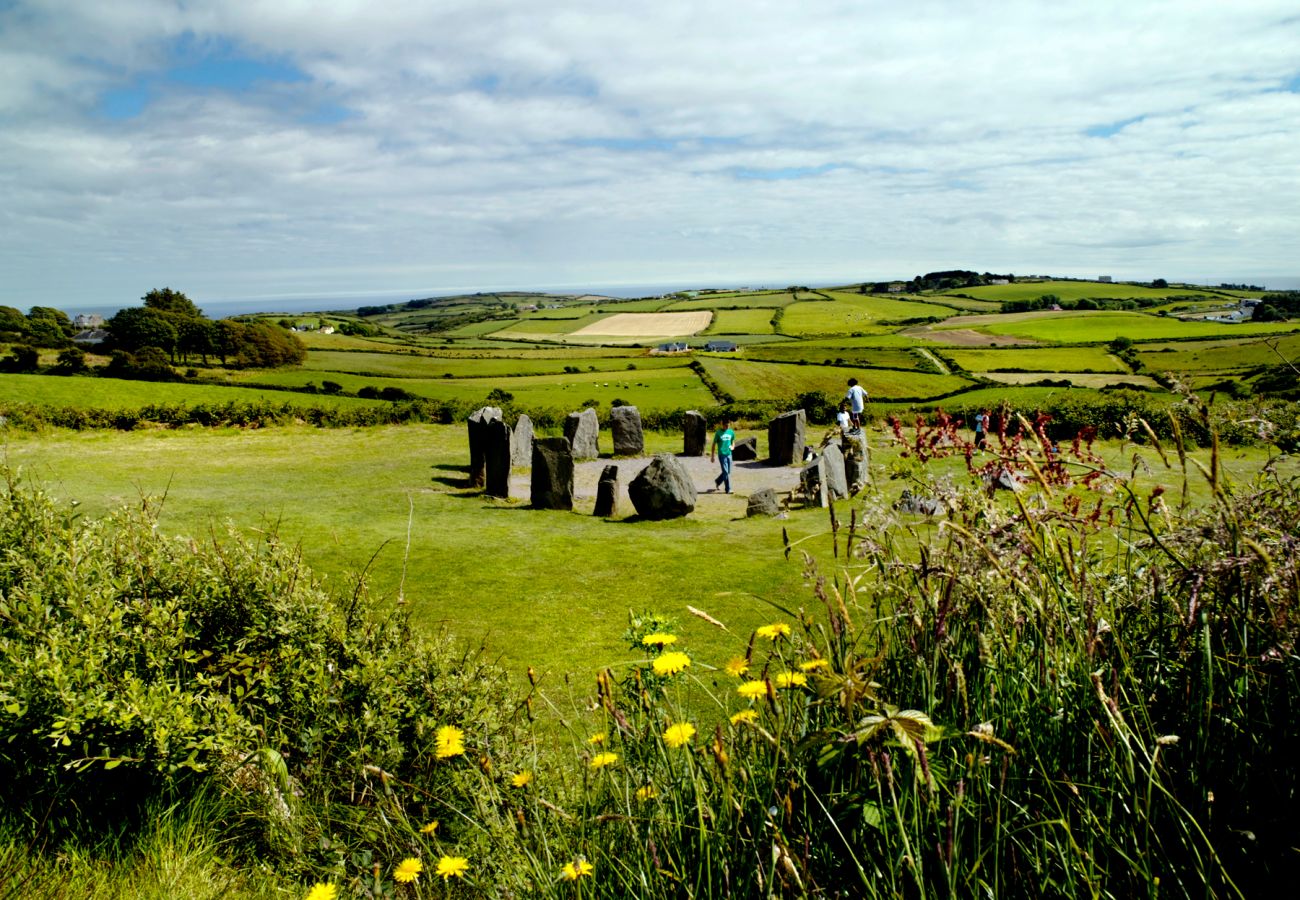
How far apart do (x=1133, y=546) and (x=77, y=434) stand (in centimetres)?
2964

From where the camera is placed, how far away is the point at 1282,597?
236 centimetres

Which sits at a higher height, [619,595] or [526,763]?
[526,763]

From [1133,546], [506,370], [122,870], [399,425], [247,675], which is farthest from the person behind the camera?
[506,370]

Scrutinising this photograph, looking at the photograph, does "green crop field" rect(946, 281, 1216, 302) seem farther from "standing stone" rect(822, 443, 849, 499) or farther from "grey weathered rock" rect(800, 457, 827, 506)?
"grey weathered rock" rect(800, 457, 827, 506)

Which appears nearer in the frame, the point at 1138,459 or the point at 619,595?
the point at 1138,459

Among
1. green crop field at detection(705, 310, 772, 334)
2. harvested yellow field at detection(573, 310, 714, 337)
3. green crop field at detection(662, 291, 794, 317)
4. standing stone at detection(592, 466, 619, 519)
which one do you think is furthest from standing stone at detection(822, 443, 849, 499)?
green crop field at detection(662, 291, 794, 317)

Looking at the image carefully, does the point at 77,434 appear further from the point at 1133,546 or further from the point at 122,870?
the point at 1133,546

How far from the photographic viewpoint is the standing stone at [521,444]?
917 inches

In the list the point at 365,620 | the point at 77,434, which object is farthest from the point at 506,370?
the point at 365,620

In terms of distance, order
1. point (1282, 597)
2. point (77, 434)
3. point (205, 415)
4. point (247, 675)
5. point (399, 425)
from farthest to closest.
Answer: point (399, 425) < point (205, 415) < point (77, 434) < point (247, 675) < point (1282, 597)

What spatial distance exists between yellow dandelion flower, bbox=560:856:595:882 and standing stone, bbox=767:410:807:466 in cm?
2113

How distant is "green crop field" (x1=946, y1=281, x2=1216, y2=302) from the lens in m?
92.4

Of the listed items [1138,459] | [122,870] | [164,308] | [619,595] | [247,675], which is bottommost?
[619,595]

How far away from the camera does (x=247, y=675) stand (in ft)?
14.9
